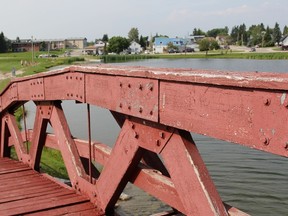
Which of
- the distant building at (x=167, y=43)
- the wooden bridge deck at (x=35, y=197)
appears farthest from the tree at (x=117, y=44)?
the wooden bridge deck at (x=35, y=197)

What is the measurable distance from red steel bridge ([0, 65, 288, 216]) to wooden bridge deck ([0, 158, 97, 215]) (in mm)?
10

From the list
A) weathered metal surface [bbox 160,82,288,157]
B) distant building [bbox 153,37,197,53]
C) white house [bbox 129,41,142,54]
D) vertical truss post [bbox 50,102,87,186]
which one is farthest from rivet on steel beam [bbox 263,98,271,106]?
white house [bbox 129,41,142,54]

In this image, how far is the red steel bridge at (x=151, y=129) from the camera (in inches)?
72.9

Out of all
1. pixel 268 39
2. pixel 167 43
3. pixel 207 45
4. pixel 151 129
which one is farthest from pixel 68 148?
pixel 167 43

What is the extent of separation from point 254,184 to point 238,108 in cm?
811

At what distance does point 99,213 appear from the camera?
3621mm

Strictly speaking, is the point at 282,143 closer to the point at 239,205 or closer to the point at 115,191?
the point at 115,191

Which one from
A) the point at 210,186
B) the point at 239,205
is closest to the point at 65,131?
the point at 210,186

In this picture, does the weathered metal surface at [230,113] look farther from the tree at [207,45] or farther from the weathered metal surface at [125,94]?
the tree at [207,45]

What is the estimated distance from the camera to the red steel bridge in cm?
185

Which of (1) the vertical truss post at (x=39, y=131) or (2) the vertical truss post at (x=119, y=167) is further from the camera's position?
(1) the vertical truss post at (x=39, y=131)

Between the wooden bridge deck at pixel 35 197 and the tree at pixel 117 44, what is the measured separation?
123443mm

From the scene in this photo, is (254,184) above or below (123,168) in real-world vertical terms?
below

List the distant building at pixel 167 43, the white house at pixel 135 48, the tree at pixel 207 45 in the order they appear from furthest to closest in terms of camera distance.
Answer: the white house at pixel 135 48 < the distant building at pixel 167 43 < the tree at pixel 207 45
